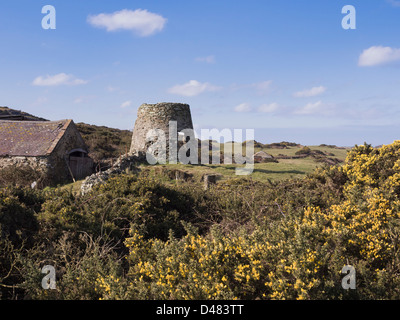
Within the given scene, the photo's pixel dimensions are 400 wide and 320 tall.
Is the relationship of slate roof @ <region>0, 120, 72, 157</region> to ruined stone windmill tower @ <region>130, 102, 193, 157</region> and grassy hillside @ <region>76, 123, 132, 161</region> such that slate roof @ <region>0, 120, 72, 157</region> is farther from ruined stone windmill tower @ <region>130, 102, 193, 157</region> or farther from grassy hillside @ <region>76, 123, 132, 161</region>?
grassy hillside @ <region>76, 123, 132, 161</region>

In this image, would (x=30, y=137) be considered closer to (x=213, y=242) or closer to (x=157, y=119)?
(x=157, y=119)

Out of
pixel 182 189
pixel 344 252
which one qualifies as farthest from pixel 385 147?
pixel 182 189

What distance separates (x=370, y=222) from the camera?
5.80 metres

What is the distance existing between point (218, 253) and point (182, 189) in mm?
7074

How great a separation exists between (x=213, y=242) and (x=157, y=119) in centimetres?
2020

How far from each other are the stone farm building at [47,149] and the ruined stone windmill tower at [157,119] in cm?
425

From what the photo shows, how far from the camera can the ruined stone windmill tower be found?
A: 24.1 metres

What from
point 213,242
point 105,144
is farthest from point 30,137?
point 213,242

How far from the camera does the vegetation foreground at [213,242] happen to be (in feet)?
13.2

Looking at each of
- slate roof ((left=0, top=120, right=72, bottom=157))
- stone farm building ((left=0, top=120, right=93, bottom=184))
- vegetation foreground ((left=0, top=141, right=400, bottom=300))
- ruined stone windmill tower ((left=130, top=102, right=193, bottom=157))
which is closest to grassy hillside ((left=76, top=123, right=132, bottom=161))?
stone farm building ((left=0, top=120, right=93, bottom=184))

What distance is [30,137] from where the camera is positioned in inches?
883

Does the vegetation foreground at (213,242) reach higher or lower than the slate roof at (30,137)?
lower

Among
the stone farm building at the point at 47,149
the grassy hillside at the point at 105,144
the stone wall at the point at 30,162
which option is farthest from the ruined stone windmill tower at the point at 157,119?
the grassy hillside at the point at 105,144

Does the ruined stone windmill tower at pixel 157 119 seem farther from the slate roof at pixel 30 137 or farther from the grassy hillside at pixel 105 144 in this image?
the grassy hillside at pixel 105 144
